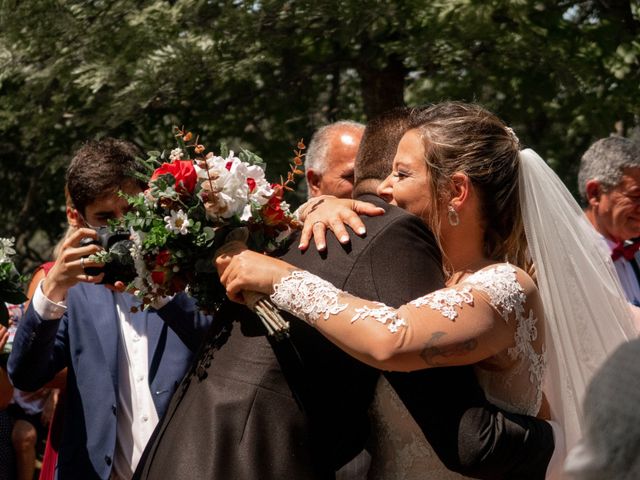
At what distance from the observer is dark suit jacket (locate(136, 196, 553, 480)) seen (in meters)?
2.66

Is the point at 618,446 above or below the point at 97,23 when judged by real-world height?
above

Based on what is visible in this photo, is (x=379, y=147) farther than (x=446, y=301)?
Yes

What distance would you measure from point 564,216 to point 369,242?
38.3 inches

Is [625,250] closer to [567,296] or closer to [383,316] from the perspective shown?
[567,296]

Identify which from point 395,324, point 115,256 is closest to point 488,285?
point 395,324

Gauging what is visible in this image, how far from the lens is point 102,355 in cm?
393

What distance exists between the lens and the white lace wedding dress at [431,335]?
2604mm

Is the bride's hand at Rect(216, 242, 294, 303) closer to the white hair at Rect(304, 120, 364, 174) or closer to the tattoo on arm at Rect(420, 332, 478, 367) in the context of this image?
the tattoo on arm at Rect(420, 332, 478, 367)

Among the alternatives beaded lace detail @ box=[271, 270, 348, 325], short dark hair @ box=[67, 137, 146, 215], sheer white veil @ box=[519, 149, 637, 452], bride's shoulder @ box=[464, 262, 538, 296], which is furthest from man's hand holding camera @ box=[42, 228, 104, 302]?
sheer white veil @ box=[519, 149, 637, 452]

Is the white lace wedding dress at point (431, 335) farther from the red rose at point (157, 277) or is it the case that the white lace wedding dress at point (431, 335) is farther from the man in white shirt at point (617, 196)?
the man in white shirt at point (617, 196)

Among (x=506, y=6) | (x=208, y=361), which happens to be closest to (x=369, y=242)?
(x=208, y=361)

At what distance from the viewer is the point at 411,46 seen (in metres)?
6.70

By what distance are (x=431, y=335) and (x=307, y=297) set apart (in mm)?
343

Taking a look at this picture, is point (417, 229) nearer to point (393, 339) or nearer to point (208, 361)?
point (393, 339)
